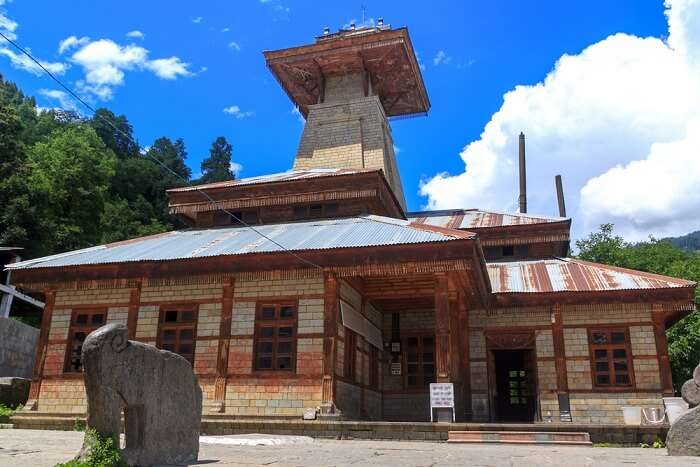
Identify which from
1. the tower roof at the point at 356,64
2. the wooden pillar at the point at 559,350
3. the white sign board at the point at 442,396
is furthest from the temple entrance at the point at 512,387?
the tower roof at the point at 356,64

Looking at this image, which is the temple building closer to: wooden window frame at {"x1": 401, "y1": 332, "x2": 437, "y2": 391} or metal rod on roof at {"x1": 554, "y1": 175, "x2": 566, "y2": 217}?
wooden window frame at {"x1": 401, "y1": 332, "x2": 437, "y2": 391}

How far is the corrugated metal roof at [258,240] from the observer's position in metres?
13.0

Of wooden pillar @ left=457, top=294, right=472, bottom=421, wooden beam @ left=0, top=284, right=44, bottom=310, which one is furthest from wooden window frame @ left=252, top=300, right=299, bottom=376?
wooden beam @ left=0, top=284, right=44, bottom=310

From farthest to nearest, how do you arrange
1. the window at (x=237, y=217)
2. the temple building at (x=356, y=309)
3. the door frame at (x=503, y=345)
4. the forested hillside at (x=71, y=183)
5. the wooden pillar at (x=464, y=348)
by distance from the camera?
the forested hillside at (x=71, y=183) < the window at (x=237, y=217) < the door frame at (x=503, y=345) < the wooden pillar at (x=464, y=348) < the temple building at (x=356, y=309)

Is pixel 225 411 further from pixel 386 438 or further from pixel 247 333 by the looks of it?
pixel 386 438

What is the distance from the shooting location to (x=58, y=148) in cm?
3969

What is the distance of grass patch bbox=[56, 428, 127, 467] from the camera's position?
16.5 feet

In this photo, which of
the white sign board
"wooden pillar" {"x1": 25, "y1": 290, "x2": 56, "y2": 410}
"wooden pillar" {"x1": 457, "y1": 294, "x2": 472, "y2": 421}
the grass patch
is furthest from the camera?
"wooden pillar" {"x1": 457, "y1": 294, "x2": 472, "y2": 421}

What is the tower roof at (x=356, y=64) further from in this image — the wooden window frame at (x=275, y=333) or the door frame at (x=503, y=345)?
the wooden window frame at (x=275, y=333)

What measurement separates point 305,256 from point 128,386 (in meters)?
7.48

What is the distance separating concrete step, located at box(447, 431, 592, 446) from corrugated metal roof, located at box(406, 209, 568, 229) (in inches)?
348

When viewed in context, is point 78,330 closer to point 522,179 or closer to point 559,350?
point 559,350

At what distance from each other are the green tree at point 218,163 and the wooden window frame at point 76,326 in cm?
4297

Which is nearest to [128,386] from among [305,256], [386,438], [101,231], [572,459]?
[572,459]
